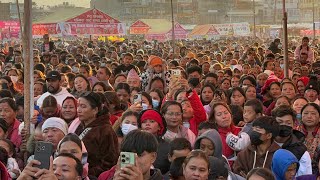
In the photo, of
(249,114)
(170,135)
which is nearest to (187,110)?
(249,114)

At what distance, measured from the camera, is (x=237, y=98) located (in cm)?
931

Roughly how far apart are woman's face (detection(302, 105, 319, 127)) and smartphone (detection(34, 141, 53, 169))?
406 cm

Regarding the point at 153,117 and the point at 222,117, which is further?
the point at 222,117

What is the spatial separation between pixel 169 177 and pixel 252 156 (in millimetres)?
1010

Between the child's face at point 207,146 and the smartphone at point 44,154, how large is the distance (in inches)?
80.8

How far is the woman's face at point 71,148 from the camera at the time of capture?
5457 millimetres

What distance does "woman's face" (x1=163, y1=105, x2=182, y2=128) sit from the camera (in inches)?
280

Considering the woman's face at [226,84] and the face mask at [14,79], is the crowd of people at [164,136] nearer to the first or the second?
the woman's face at [226,84]

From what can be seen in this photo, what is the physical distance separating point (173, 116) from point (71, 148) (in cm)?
185

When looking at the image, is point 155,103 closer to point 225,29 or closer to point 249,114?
point 249,114

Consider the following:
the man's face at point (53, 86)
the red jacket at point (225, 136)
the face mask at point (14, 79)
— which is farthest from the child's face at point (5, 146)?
the face mask at point (14, 79)

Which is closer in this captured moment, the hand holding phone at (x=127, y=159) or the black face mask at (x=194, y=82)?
the hand holding phone at (x=127, y=159)

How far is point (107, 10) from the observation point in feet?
316

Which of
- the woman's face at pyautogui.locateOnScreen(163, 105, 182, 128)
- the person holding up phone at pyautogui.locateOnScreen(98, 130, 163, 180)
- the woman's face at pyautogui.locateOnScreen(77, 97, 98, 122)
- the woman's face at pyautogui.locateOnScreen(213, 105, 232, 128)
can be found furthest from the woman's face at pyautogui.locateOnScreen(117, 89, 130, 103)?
the person holding up phone at pyautogui.locateOnScreen(98, 130, 163, 180)
